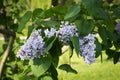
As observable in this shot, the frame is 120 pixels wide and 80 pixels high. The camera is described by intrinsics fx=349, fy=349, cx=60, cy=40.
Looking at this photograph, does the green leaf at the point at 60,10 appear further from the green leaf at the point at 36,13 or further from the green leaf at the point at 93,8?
the green leaf at the point at 93,8

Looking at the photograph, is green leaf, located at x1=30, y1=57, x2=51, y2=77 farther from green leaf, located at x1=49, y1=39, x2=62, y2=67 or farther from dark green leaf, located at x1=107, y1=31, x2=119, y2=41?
dark green leaf, located at x1=107, y1=31, x2=119, y2=41

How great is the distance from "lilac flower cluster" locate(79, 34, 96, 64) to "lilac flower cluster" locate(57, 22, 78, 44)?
47 mm

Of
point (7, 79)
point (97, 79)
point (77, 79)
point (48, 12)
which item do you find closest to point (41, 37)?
point (48, 12)

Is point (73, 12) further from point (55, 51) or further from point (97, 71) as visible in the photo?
point (97, 71)

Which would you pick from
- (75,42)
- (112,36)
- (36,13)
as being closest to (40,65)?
(75,42)

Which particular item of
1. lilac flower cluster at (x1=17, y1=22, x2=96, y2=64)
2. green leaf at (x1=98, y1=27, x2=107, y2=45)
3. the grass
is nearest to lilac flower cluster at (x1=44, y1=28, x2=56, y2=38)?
lilac flower cluster at (x1=17, y1=22, x2=96, y2=64)

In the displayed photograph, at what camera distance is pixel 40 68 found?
4.81 feet

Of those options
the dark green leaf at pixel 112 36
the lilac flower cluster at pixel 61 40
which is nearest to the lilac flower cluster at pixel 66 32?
the lilac flower cluster at pixel 61 40

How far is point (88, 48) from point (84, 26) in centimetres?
11

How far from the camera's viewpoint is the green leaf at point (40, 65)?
1.46 m

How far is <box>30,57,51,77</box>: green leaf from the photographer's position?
4.79 feet

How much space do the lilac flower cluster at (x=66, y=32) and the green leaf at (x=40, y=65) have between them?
0.36 ft

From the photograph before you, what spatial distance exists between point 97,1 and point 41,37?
0.94 ft

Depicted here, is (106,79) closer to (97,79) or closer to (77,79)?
(97,79)
